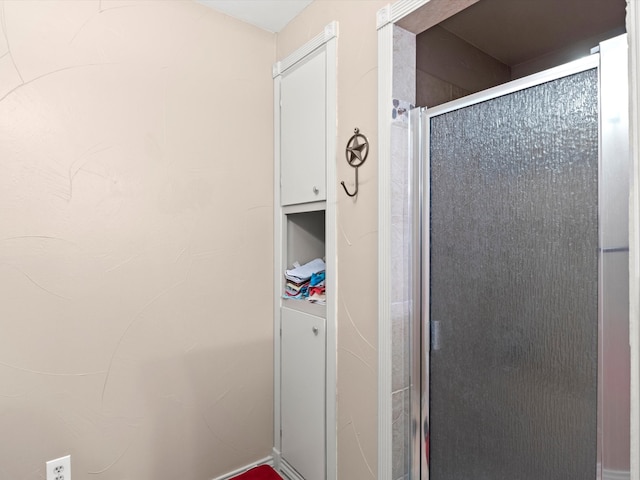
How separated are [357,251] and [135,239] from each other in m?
0.93

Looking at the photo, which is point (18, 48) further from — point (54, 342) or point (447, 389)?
point (447, 389)

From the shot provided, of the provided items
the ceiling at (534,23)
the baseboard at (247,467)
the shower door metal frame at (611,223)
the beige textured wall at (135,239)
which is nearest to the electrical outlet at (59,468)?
the beige textured wall at (135,239)

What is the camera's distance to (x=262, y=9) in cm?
174

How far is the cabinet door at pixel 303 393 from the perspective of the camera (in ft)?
5.34

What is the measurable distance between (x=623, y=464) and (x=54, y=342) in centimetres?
178

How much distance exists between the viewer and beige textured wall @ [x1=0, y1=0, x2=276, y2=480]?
1321 mm

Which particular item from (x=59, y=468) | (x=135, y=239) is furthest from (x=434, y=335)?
(x=59, y=468)

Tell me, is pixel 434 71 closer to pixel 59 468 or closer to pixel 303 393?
pixel 303 393

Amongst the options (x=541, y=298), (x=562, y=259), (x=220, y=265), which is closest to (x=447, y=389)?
(x=541, y=298)

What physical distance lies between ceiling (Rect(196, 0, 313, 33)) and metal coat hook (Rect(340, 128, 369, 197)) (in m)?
0.74

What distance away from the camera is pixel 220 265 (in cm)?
177

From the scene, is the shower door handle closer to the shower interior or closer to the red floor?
the shower interior

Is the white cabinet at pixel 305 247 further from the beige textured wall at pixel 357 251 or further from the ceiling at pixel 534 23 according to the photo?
the ceiling at pixel 534 23

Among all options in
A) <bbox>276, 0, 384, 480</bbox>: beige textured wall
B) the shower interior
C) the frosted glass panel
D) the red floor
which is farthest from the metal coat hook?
the red floor
